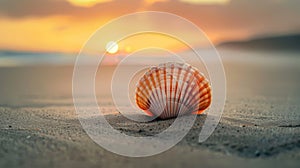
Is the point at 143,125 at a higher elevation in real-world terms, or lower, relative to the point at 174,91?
lower

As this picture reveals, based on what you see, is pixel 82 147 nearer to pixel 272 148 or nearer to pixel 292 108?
pixel 272 148

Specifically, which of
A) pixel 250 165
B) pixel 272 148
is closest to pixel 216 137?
pixel 272 148

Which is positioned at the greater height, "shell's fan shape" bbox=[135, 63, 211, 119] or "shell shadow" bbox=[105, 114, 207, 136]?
"shell's fan shape" bbox=[135, 63, 211, 119]

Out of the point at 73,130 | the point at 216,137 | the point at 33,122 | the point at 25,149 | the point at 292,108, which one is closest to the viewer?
the point at 25,149

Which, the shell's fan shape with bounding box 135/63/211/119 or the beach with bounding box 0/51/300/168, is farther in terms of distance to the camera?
the shell's fan shape with bounding box 135/63/211/119

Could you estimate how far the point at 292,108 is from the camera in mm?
4770

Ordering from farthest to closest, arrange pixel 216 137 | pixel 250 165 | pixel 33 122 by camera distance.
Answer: pixel 33 122
pixel 216 137
pixel 250 165

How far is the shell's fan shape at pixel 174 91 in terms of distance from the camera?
12.6 ft

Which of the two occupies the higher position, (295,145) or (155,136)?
(155,136)

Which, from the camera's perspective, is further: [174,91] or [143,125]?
[174,91]

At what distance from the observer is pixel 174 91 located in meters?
3.92

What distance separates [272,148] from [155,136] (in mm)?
922

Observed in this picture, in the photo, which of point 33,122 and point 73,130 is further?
point 33,122

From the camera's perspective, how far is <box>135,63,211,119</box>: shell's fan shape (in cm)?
385
